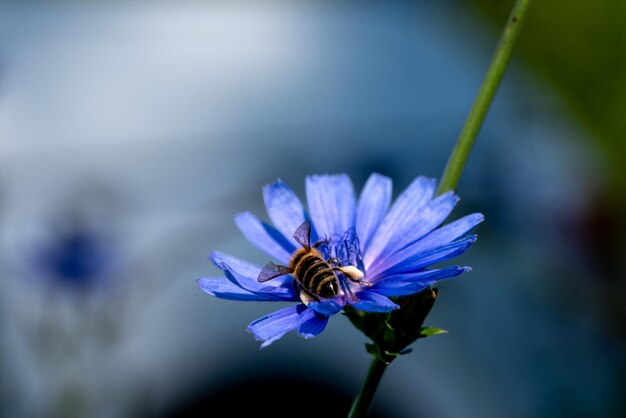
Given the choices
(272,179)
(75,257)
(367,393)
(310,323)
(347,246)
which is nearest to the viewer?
(367,393)

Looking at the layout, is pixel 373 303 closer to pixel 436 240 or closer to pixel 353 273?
pixel 436 240

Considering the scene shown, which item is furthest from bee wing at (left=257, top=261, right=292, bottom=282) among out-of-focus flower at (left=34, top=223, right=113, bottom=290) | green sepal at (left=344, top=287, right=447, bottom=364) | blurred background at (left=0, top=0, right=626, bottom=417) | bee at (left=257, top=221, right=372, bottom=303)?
out-of-focus flower at (left=34, top=223, right=113, bottom=290)

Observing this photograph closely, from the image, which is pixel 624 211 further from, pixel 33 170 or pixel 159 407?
pixel 33 170

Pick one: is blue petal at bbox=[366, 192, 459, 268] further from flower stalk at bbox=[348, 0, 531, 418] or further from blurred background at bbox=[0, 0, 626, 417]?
blurred background at bbox=[0, 0, 626, 417]

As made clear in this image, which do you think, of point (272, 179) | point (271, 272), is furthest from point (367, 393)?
point (272, 179)

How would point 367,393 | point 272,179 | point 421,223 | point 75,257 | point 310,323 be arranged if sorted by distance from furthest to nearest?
point 272,179
point 75,257
point 421,223
point 310,323
point 367,393

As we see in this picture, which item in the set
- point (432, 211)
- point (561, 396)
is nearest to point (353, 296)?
point (432, 211)

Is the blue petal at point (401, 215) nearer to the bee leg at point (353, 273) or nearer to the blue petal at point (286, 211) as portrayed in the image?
the bee leg at point (353, 273)
